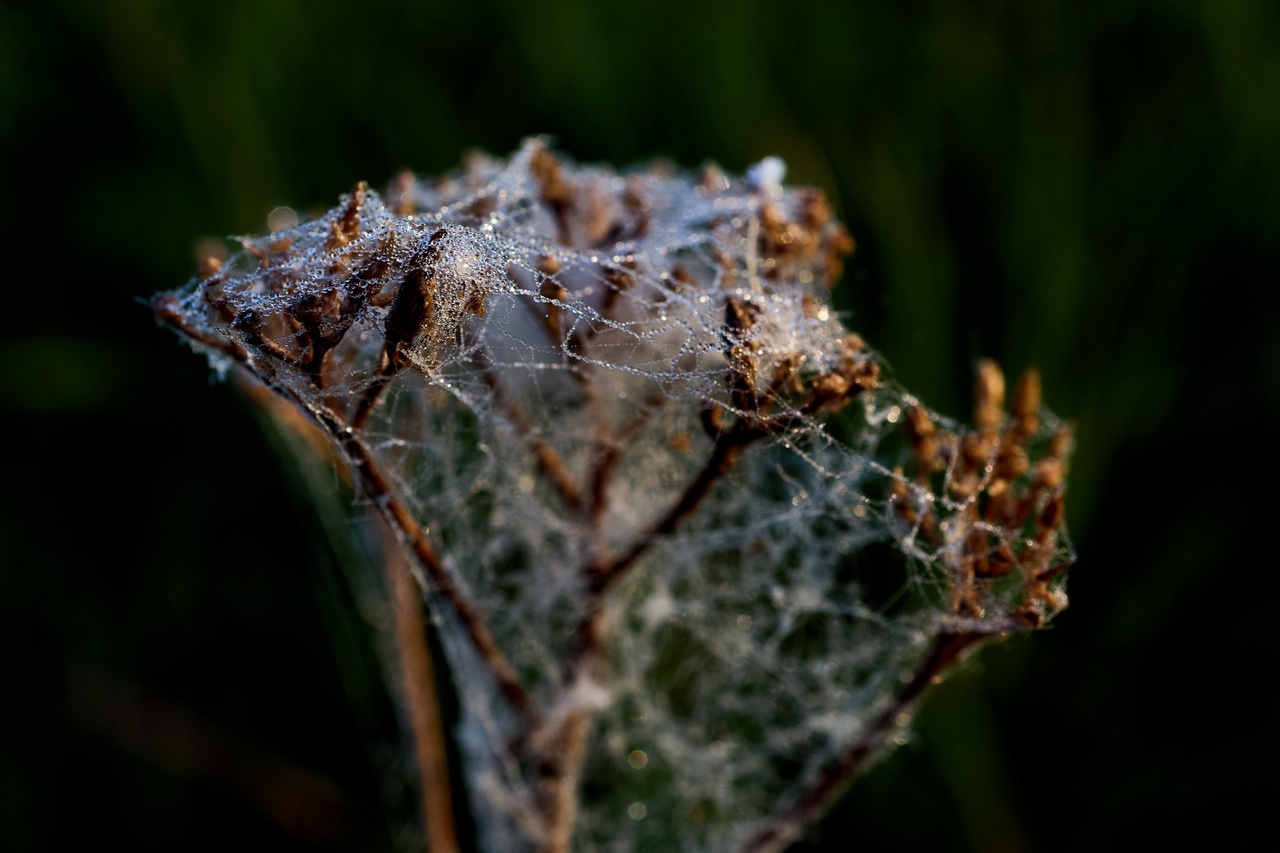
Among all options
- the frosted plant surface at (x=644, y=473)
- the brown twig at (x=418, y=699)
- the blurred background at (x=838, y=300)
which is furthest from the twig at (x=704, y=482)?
the blurred background at (x=838, y=300)

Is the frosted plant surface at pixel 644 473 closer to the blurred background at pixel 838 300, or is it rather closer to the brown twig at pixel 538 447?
the brown twig at pixel 538 447

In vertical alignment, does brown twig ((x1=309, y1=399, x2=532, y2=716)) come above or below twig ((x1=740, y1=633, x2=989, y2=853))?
above

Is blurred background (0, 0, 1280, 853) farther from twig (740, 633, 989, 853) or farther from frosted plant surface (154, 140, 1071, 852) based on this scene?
twig (740, 633, 989, 853)

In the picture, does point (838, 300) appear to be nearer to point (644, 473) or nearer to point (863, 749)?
point (644, 473)

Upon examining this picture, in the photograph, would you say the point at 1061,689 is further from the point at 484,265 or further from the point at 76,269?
the point at 76,269

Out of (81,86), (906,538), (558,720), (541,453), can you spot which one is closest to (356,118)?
(81,86)

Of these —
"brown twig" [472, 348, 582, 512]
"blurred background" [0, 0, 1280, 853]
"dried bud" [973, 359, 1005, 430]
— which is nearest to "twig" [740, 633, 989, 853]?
"dried bud" [973, 359, 1005, 430]

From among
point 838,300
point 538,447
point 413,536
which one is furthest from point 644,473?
point 838,300

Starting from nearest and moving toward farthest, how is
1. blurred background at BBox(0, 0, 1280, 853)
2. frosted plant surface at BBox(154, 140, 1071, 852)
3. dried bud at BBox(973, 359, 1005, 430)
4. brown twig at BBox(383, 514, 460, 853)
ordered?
1. frosted plant surface at BBox(154, 140, 1071, 852)
2. dried bud at BBox(973, 359, 1005, 430)
3. brown twig at BBox(383, 514, 460, 853)
4. blurred background at BBox(0, 0, 1280, 853)
